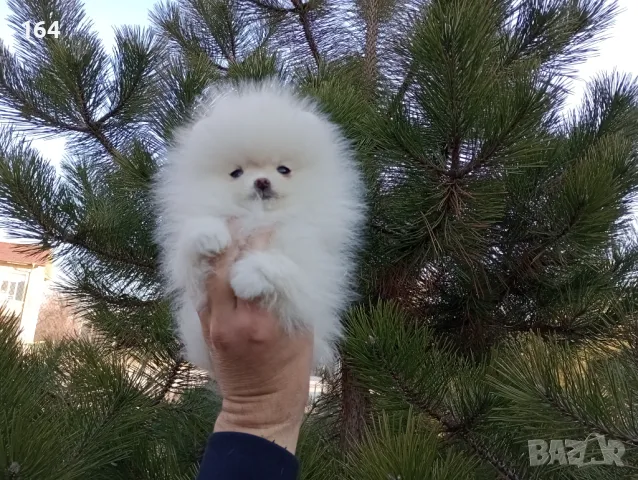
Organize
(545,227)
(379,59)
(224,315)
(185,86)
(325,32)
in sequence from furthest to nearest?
(325,32) → (379,59) → (185,86) → (545,227) → (224,315)

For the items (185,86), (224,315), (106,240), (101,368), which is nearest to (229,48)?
(185,86)

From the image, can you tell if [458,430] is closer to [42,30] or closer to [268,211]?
[268,211]

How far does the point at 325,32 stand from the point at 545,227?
0.76 meters

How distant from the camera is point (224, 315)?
0.54 meters

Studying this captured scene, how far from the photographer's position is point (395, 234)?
0.93 meters

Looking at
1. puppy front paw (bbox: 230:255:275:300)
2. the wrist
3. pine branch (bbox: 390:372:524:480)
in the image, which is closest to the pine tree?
pine branch (bbox: 390:372:524:480)

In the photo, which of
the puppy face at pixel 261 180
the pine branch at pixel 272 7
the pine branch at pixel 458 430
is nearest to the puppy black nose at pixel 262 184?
the puppy face at pixel 261 180

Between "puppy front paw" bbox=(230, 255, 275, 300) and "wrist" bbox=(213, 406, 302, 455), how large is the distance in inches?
5.0

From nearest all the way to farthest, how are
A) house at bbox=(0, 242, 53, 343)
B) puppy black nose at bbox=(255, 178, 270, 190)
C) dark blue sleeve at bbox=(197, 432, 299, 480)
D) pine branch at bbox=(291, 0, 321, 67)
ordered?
dark blue sleeve at bbox=(197, 432, 299, 480) < puppy black nose at bbox=(255, 178, 270, 190) < house at bbox=(0, 242, 53, 343) < pine branch at bbox=(291, 0, 321, 67)

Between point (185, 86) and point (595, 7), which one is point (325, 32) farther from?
point (595, 7)

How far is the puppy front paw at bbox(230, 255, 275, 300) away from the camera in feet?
1.72

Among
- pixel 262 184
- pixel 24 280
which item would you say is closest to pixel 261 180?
pixel 262 184

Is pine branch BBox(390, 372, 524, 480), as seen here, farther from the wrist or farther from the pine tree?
the wrist

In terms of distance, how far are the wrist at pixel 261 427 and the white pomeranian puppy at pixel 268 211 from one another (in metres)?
0.10
